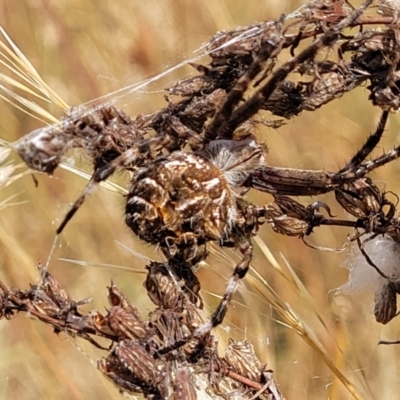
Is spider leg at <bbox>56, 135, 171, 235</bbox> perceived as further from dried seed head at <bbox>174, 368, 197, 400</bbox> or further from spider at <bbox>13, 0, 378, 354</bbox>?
dried seed head at <bbox>174, 368, 197, 400</bbox>

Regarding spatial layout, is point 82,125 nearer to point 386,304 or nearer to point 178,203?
point 178,203

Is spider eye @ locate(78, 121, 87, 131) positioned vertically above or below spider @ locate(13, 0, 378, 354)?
above

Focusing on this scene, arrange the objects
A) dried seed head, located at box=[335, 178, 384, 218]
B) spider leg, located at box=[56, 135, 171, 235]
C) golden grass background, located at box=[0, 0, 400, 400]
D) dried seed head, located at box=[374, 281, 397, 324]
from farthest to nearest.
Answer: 1. golden grass background, located at box=[0, 0, 400, 400]
2. dried seed head, located at box=[374, 281, 397, 324]
3. dried seed head, located at box=[335, 178, 384, 218]
4. spider leg, located at box=[56, 135, 171, 235]

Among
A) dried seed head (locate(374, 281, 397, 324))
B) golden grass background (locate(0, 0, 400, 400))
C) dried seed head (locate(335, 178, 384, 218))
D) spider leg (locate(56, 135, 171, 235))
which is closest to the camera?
spider leg (locate(56, 135, 171, 235))

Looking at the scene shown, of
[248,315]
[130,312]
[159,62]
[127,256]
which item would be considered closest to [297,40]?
[130,312]

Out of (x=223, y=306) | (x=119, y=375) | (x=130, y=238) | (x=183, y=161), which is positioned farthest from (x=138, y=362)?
(x=130, y=238)

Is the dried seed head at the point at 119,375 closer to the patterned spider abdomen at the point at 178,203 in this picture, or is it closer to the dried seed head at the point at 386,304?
the patterned spider abdomen at the point at 178,203

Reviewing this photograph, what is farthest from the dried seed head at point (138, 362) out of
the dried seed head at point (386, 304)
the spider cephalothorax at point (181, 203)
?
the dried seed head at point (386, 304)

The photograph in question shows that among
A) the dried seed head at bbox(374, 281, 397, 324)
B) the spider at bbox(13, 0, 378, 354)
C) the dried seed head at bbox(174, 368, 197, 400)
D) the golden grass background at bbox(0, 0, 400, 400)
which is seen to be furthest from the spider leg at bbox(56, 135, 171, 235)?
the golden grass background at bbox(0, 0, 400, 400)
